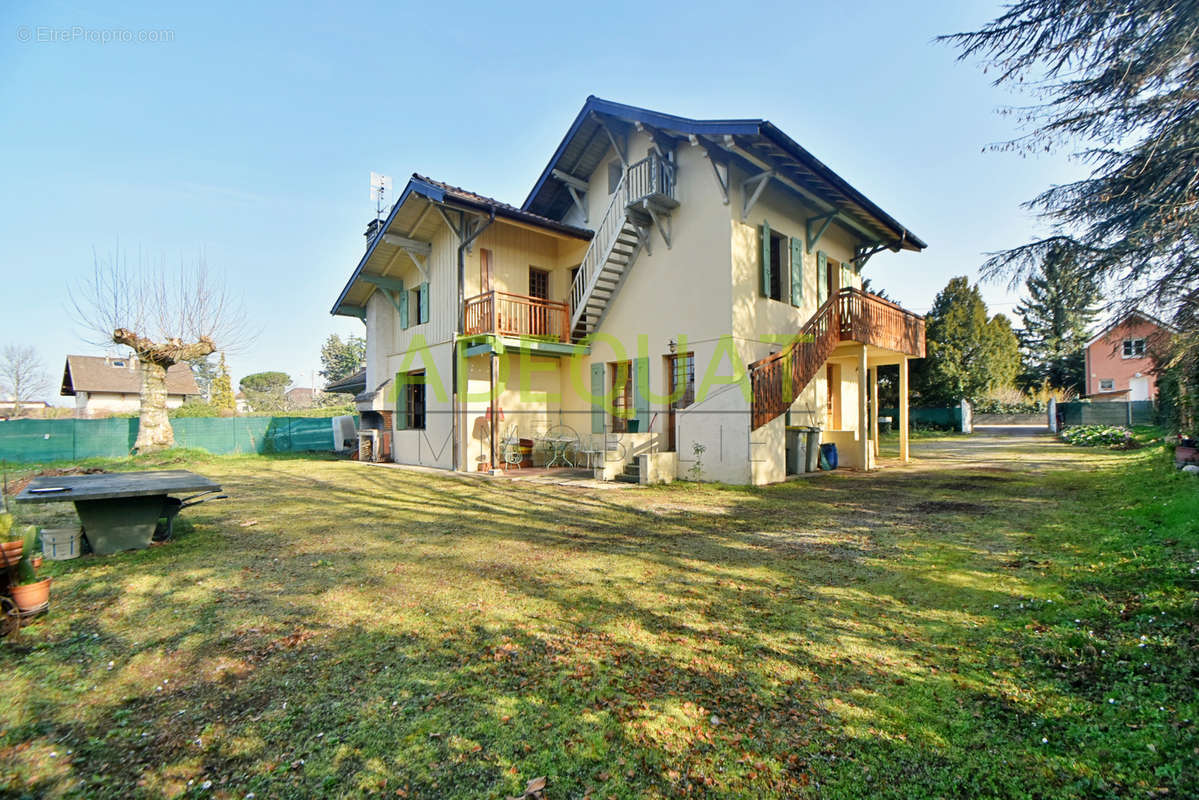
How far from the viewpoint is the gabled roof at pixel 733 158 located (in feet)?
30.8

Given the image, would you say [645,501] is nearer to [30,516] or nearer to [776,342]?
[776,342]

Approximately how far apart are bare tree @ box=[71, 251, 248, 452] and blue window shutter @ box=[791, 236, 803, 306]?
61.1 feet

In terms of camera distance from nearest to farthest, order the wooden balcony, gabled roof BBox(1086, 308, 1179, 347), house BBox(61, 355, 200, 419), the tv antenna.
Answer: gabled roof BBox(1086, 308, 1179, 347)
the wooden balcony
the tv antenna
house BBox(61, 355, 200, 419)

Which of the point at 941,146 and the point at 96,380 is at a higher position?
the point at 941,146

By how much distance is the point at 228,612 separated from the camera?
12.1 ft

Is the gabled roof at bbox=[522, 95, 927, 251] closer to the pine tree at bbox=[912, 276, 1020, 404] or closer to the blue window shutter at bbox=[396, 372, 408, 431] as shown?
the blue window shutter at bbox=[396, 372, 408, 431]

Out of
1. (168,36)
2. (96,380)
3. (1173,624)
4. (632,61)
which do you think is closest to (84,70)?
(168,36)

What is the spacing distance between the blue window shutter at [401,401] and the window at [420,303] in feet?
5.86

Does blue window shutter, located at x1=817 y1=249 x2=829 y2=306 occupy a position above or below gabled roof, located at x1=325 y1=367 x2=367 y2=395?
above

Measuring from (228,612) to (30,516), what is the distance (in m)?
6.13

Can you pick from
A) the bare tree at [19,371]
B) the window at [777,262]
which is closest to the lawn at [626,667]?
the window at [777,262]

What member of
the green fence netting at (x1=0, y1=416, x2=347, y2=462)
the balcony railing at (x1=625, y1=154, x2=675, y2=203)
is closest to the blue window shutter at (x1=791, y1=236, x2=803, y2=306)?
the balcony railing at (x1=625, y1=154, x2=675, y2=203)

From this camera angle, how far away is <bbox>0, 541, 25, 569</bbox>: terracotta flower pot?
3213 mm

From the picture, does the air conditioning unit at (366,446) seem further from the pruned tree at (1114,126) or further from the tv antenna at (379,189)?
the pruned tree at (1114,126)
